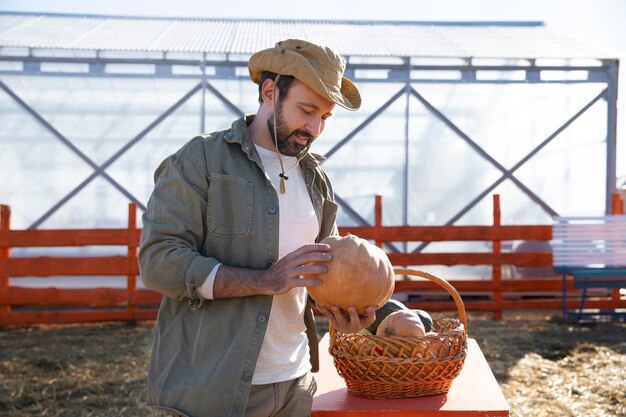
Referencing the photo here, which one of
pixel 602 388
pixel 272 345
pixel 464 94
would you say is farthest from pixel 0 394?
pixel 464 94

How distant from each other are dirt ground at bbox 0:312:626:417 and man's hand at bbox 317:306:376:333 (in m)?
2.53

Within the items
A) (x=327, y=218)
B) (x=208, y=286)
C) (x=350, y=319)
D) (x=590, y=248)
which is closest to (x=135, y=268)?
(x=590, y=248)

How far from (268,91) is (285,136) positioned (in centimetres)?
13

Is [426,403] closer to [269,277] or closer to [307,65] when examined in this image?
[269,277]

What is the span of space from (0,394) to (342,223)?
442 cm

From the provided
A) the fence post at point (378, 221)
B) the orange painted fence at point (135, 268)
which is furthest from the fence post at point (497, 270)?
the fence post at point (378, 221)

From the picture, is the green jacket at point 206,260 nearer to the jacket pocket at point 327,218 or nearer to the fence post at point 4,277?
the jacket pocket at point 327,218

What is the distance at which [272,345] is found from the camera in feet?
5.82

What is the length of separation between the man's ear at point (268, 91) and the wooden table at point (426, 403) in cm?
95

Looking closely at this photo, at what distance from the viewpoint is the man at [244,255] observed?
1.65 metres

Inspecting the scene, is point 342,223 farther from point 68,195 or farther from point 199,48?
point 68,195

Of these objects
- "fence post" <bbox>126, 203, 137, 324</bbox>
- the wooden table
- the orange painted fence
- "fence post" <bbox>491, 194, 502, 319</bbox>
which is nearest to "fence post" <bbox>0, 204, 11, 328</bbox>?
the orange painted fence

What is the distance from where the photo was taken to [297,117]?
1811 mm

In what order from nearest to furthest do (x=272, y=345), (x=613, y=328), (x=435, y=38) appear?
(x=272, y=345), (x=613, y=328), (x=435, y=38)
